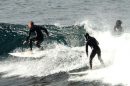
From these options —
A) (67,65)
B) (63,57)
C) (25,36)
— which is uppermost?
(25,36)

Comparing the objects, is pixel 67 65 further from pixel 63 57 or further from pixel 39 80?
pixel 39 80

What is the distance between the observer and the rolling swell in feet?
98.6

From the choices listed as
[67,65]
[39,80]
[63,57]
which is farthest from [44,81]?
[63,57]

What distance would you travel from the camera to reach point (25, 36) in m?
32.4

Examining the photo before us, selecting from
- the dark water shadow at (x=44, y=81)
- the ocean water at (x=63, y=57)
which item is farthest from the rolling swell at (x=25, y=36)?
the dark water shadow at (x=44, y=81)

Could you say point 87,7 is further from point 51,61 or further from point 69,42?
point 51,61

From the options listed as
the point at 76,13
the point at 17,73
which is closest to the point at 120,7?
the point at 76,13

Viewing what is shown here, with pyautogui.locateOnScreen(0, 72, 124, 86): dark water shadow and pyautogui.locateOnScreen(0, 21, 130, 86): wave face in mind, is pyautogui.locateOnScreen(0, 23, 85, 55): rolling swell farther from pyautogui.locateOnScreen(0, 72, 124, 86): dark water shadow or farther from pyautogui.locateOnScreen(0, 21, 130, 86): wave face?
pyautogui.locateOnScreen(0, 72, 124, 86): dark water shadow

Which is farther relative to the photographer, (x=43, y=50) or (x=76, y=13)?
(x=76, y=13)

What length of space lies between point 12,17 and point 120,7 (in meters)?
18.8

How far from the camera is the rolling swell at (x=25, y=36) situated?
30047 millimetres

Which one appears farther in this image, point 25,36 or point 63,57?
point 25,36

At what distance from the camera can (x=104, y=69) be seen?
67.7 feet

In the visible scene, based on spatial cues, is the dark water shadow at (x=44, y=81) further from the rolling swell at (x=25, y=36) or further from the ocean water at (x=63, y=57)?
the rolling swell at (x=25, y=36)
